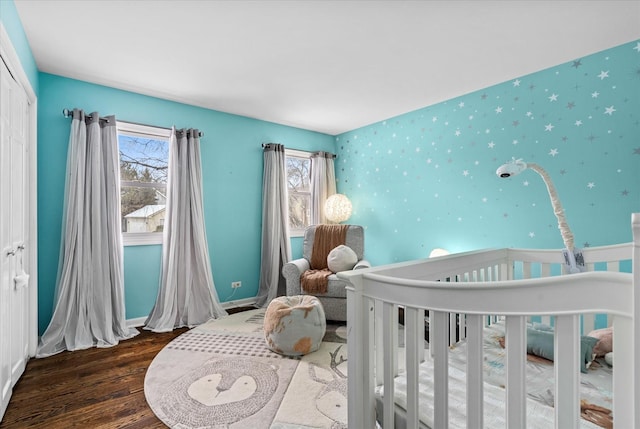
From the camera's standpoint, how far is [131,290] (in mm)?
3145

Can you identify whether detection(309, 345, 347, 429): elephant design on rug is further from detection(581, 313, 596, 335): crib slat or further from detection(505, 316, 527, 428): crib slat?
detection(581, 313, 596, 335): crib slat

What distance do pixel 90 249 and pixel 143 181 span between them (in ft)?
2.84

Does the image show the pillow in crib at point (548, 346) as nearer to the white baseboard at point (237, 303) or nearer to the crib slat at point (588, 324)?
the crib slat at point (588, 324)

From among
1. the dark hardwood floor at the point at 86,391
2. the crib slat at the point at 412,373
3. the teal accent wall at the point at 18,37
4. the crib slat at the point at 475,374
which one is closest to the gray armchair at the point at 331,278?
the dark hardwood floor at the point at 86,391

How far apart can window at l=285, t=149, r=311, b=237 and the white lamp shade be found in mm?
337

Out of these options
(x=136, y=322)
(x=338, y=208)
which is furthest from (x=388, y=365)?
(x=338, y=208)

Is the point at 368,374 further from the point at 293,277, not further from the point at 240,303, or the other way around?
the point at 240,303

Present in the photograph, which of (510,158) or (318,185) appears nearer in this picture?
(510,158)

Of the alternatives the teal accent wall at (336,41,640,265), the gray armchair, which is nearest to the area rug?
the gray armchair

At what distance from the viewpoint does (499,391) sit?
1104 millimetres

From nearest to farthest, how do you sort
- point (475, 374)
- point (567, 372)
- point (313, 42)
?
point (567, 372) → point (475, 374) → point (313, 42)

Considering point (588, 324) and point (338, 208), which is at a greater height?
point (338, 208)

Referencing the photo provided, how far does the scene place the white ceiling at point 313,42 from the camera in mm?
1917

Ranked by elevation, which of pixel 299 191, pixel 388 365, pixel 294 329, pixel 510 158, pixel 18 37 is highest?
pixel 18 37
